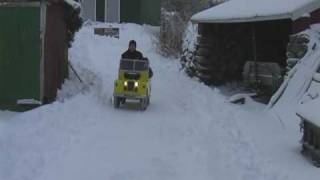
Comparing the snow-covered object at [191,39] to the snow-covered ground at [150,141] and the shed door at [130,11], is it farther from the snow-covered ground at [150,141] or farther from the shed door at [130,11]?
the shed door at [130,11]

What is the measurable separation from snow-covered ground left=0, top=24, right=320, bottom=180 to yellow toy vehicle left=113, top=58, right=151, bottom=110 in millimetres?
334

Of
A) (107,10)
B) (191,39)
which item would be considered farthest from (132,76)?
(107,10)

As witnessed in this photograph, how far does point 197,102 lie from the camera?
16.5 meters

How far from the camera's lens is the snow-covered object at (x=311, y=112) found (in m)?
9.21

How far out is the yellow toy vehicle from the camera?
600 inches

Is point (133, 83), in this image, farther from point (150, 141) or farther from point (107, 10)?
point (107, 10)

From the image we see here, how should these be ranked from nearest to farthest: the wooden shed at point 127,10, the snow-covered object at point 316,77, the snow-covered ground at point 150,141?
1. the snow-covered ground at point 150,141
2. the snow-covered object at point 316,77
3. the wooden shed at point 127,10

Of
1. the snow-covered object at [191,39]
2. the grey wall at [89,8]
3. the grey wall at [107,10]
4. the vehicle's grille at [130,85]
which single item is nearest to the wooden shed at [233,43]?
the snow-covered object at [191,39]

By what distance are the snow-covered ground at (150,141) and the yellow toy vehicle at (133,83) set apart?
1.10 feet

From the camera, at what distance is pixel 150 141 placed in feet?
37.9

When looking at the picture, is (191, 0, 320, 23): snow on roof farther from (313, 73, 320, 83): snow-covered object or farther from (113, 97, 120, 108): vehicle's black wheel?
(113, 97, 120, 108): vehicle's black wheel

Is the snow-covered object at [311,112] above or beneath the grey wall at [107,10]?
beneath

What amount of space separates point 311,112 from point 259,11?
659 centimetres

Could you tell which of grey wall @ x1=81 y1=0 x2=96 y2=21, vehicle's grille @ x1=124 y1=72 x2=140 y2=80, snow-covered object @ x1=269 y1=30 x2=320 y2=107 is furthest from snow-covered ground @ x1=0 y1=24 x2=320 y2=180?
grey wall @ x1=81 y1=0 x2=96 y2=21
